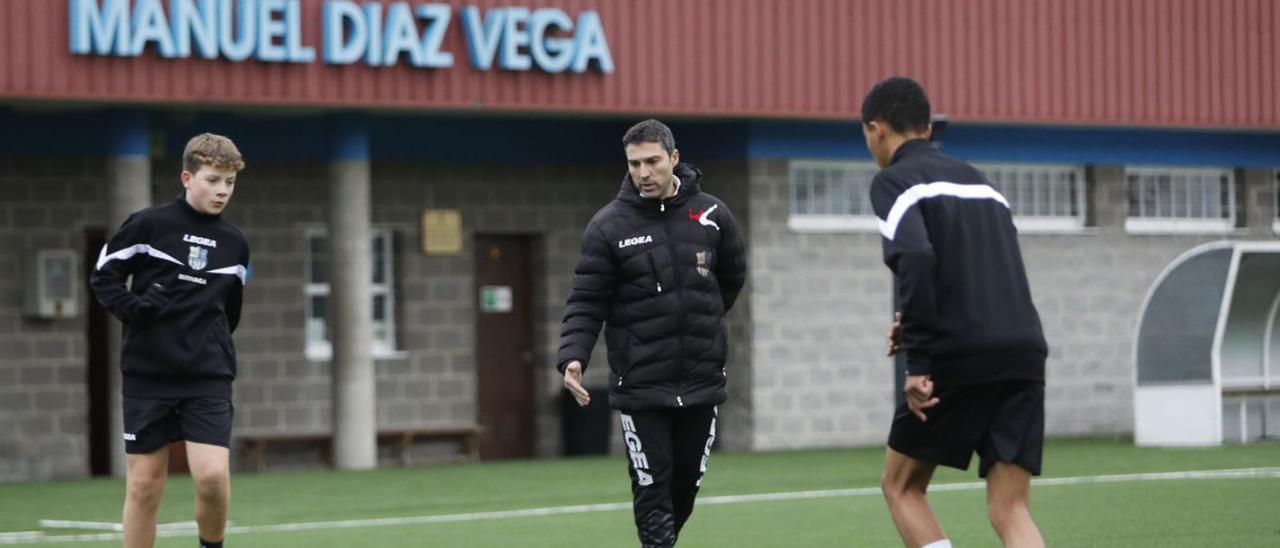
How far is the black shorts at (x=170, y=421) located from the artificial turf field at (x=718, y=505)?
3.75m

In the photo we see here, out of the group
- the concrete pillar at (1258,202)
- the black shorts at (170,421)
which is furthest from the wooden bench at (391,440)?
the black shorts at (170,421)

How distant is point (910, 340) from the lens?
745 cm

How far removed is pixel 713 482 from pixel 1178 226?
1037 cm

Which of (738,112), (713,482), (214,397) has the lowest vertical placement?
(713,482)

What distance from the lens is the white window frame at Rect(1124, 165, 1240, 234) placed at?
2623 centimetres

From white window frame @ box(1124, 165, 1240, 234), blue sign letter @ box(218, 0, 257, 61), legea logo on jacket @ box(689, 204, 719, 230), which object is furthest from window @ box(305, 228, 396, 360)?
legea logo on jacket @ box(689, 204, 719, 230)

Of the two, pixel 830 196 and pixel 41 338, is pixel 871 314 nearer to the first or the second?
pixel 830 196

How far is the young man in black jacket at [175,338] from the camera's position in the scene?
356 inches

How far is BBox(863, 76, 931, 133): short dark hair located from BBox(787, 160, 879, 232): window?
1618 centimetres

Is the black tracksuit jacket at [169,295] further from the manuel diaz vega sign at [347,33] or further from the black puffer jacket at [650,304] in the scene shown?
the manuel diaz vega sign at [347,33]

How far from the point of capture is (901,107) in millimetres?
7590

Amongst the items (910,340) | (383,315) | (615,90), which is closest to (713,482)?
(615,90)

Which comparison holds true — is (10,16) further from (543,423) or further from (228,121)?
(543,423)

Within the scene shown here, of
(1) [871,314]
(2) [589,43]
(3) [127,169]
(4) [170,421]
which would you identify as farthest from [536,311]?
(4) [170,421]
